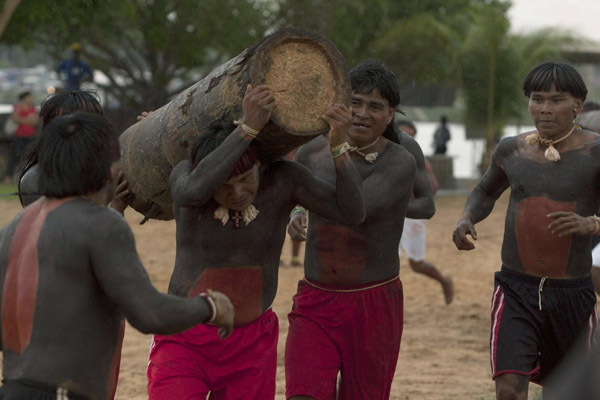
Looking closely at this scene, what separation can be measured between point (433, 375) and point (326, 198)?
331 cm

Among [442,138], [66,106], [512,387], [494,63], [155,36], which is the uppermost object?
[155,36]

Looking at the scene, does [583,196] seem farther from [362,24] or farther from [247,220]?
[362,24]

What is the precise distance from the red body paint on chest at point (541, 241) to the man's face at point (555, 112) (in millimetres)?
378

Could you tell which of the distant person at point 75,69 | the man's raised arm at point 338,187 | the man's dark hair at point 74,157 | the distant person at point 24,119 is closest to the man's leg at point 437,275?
the man's raised arm at point 338,187

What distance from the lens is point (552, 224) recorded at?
4488mm

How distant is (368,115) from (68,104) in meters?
1.49

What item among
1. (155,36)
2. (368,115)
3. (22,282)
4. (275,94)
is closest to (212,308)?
(22,282)

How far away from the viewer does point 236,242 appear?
3809mm

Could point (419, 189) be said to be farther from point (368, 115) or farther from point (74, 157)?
point (74, 157)

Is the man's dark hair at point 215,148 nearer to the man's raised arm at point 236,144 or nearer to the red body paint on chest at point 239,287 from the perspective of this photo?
the man's raised arm at point 236,144

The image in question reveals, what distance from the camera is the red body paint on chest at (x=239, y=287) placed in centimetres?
378

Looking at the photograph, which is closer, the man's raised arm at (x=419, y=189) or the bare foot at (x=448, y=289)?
the man's raised arm at (x=419, y=189)

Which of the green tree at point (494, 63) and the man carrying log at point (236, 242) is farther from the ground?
the green tree at point (494, 63)

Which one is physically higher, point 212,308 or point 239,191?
point 239,191
